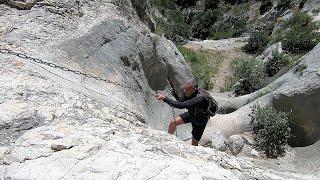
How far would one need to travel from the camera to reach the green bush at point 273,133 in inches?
457

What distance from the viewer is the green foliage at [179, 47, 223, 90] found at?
71.5 feet

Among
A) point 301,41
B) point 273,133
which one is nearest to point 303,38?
point 301,41

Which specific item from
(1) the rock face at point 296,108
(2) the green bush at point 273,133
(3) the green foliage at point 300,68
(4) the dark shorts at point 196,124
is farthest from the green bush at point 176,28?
(4) the dark shorts at point 196,124

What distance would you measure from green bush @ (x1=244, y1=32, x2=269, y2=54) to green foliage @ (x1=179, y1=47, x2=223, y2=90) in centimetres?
240

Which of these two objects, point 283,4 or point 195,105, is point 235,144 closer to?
point 195,105

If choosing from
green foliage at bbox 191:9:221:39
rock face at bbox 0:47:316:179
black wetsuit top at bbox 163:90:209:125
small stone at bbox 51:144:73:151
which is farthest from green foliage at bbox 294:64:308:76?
green foliage at bbox 191:9:221:39

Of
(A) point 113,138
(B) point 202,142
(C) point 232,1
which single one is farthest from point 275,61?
(C) point 232,1

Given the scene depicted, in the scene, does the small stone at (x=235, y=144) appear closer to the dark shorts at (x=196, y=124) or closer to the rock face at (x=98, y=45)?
the rock face at (x=98, y=45)

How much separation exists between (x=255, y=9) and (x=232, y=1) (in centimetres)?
541

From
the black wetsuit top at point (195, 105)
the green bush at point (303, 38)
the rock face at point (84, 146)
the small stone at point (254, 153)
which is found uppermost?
the rock face at point (84, 146)

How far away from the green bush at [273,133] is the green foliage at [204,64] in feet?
28.9

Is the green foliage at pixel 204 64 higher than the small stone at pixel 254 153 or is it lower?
lower

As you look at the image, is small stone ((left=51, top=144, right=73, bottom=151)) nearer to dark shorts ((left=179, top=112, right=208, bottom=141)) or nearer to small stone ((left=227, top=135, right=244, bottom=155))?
dark shorts ((left=179, top=112, right=208, bottom=141))

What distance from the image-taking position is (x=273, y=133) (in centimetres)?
1168
